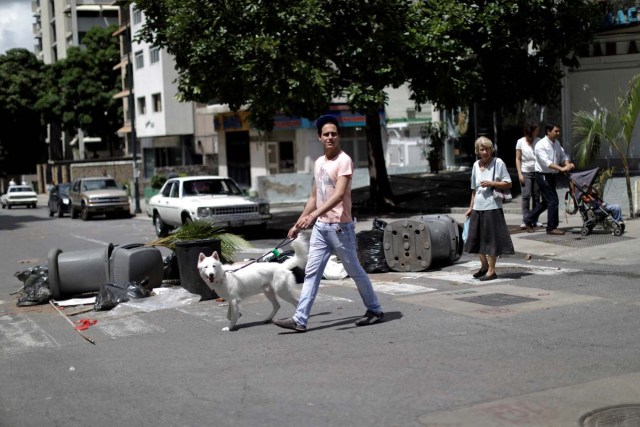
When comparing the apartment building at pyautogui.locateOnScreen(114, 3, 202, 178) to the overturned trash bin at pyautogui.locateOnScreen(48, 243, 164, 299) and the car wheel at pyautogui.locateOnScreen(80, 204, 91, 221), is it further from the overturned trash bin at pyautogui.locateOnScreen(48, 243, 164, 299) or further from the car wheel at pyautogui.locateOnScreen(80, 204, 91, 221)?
the overturned trash bin at pyautogui.locateOnScreen(48, 243, 164, 299)

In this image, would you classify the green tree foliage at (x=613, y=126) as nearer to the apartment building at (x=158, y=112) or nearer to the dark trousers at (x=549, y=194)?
the dark trousers at (x=549, y=194)

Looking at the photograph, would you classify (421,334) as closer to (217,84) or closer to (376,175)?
(217,84)

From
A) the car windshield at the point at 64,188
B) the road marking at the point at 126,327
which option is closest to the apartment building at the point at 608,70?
the road marking at the point at 126,327

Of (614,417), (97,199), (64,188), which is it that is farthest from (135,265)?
(64,188)

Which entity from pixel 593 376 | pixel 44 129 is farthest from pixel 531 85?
pixel 44 129

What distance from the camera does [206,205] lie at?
67.5 feet

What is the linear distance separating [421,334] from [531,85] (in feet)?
57.3

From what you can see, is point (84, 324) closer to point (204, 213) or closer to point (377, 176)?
point (204, 213)

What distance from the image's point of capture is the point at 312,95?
20906 millimetres

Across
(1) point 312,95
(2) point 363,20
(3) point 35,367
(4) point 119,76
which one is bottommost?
(3) point 35,367

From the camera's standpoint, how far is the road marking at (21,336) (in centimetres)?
841

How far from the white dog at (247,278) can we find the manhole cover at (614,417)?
12.5 feet

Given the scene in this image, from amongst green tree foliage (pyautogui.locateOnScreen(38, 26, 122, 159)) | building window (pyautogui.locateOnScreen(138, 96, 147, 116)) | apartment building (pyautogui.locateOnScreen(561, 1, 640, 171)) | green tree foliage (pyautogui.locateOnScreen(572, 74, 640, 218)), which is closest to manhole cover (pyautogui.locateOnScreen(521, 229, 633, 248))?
green tree foliage (pyautogui.locateOnScreen(572, 74, 640, 218))

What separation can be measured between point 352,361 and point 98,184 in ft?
99.8
